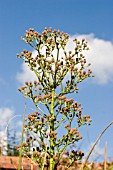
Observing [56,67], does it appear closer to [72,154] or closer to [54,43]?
[54,43]

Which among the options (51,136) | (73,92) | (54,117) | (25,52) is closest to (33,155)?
(51,136)

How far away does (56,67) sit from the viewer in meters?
9.09

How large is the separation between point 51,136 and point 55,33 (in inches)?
105

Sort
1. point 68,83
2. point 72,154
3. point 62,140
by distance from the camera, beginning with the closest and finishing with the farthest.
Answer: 1. point 72,154
2. point 62,140
3. point 68,83

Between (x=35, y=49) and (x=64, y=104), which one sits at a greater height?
(x=35, y=49)

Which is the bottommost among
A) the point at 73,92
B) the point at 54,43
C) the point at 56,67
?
A: the point at 73,92

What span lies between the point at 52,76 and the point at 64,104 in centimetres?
93

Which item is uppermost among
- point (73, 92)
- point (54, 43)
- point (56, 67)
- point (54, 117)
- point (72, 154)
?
point (54, 43)

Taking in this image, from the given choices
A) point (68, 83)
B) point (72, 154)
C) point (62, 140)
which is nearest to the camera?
point (72, 154)

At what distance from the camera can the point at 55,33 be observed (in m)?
9.36

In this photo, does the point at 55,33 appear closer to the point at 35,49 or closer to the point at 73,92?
the point at 35,49

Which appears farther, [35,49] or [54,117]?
[35,49]

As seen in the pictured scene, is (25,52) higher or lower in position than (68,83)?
higher

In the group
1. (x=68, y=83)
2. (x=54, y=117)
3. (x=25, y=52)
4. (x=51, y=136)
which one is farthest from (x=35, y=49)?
(x=51, y=136)
